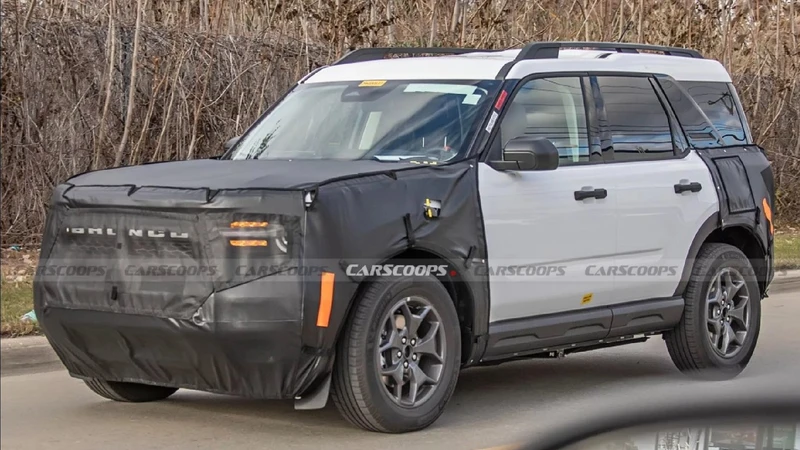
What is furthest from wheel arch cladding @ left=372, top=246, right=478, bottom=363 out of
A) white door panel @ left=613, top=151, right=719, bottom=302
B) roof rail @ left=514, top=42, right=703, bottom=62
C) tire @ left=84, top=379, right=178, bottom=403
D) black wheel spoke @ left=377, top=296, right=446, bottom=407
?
tire @ left=84, top=379, right=178, bottom=403

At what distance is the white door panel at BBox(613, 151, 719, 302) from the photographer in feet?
25.5

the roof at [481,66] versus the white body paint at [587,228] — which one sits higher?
the roof at [481,66]

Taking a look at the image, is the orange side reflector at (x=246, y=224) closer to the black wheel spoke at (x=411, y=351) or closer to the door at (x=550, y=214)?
the black wheel spoke at (x=411, y=351)

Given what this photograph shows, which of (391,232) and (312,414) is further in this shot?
(312,414)

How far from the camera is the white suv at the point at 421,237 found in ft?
20.0

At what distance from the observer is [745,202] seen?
877 centimetres

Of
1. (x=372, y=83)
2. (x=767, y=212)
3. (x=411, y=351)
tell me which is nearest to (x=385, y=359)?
(x=411, y=351)

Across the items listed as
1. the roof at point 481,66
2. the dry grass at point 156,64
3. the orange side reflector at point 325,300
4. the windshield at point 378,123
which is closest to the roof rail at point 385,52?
the roof at point 481,66

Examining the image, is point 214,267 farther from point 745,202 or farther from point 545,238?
point 745,202

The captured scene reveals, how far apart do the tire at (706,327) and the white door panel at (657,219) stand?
0.22 meters

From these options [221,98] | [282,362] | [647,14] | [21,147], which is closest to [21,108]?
[21,147]

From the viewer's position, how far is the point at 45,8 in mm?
12922

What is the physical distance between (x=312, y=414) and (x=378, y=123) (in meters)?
1.64

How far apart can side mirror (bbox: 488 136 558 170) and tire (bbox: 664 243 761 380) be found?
177 cm
